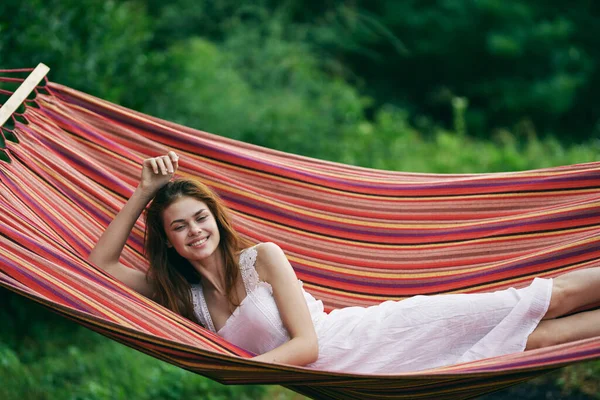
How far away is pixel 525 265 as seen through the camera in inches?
91.7

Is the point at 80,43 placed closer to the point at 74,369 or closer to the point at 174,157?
the point at 74,369

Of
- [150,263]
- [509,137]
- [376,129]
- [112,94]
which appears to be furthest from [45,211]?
[509,137]

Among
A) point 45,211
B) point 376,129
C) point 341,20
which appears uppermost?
point 341,20

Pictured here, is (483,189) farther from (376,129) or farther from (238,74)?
(238,74)

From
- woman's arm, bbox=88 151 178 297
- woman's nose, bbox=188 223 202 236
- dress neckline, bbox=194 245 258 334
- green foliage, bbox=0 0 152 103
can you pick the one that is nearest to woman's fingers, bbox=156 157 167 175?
woman's arm, bbox=88 151 178 297

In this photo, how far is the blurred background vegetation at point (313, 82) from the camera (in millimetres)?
3584

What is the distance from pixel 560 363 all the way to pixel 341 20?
8201 mm

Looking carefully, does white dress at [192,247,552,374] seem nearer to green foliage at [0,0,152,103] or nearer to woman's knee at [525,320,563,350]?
woman's knee at [525,320,563,350]

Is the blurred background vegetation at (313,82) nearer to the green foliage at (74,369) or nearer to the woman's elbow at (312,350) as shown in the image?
the green foliage at (74,369)

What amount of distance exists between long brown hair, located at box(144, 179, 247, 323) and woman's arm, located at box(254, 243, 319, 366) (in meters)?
0.10

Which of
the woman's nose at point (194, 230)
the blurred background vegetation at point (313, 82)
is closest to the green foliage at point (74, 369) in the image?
the blurred background vegetation at point (313, 82)

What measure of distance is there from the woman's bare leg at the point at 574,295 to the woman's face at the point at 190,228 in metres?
0.95

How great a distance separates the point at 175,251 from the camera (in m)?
2.28

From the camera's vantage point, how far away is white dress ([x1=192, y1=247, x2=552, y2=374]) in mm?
2152
